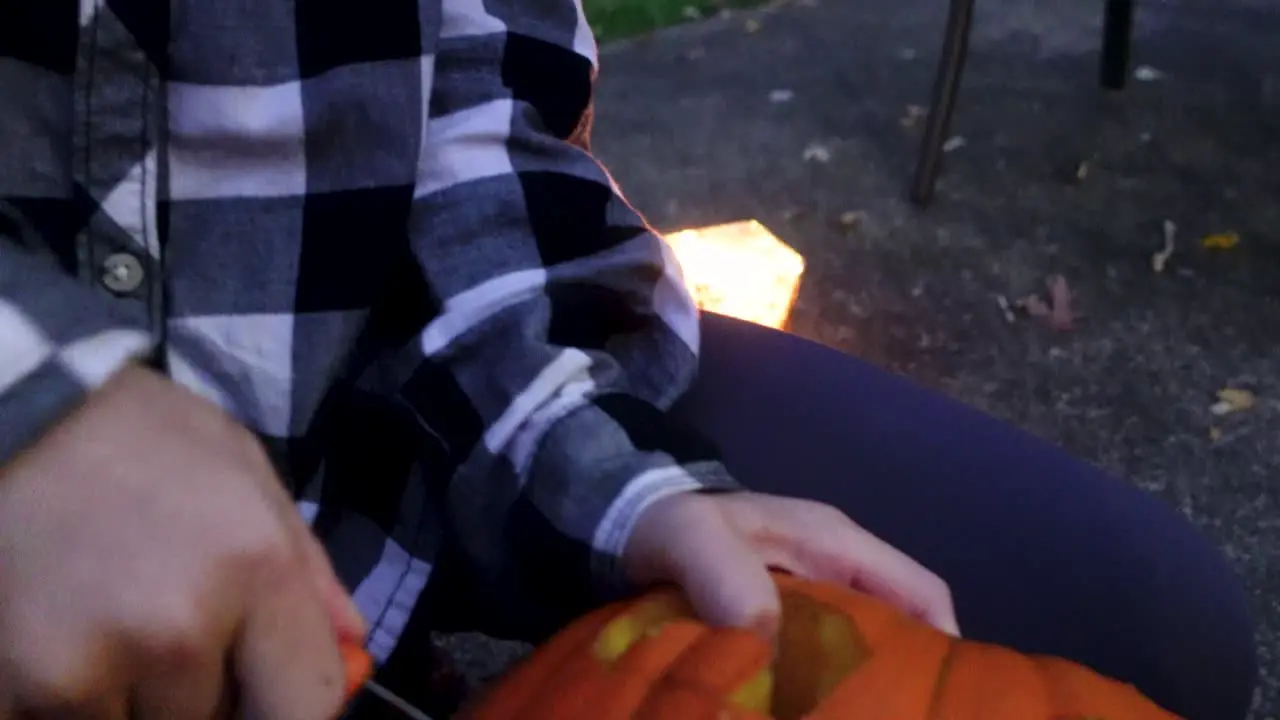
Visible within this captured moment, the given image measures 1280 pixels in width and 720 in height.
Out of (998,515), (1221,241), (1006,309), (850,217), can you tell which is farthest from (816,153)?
(998,515)

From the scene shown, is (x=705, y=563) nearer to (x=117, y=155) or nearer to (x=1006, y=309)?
(x=117, y=155)

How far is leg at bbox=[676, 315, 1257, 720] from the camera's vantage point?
1.47 feet

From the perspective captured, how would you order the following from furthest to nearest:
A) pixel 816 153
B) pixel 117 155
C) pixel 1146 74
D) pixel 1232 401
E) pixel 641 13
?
pixel 641 13
pixel 1146 74
pixel 816 153
pixel 1232 401
pixel 117 155

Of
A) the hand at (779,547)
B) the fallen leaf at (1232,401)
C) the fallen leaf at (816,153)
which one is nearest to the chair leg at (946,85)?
the fallen leaf at (816,153)

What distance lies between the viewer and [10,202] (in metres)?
0.36

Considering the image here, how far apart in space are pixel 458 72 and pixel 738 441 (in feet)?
0.66

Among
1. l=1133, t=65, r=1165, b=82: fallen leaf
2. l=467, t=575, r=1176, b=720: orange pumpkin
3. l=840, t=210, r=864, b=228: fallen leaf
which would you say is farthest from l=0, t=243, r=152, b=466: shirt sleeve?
l=1133, t=65, r=1165, b=82: fallen leaf

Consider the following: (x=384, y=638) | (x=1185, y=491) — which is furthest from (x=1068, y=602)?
(x=1185, y=491)

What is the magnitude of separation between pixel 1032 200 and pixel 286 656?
1.52 meters

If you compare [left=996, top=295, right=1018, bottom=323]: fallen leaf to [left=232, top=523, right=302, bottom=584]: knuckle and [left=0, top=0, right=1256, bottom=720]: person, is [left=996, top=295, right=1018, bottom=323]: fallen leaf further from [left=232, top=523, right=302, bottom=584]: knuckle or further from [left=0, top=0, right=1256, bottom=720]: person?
[left=232, top=523, right=302, bottom=584]: knuckle

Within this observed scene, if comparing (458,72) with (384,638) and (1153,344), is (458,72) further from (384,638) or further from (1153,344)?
(1153,344)

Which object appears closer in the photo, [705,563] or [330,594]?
[330,594]

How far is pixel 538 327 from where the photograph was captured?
46 cm

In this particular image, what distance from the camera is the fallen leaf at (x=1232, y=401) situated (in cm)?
125
